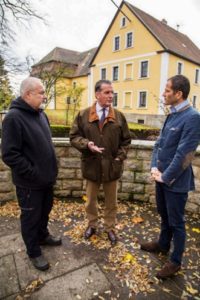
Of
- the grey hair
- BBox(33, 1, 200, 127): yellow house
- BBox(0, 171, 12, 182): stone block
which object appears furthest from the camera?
BBox(33, 1, 200, 127): yellow house

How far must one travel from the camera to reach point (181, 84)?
1958mm

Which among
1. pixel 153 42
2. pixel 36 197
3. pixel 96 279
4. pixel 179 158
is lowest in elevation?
pixel 96 279

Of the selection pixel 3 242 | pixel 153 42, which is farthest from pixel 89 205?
pixel 153 42

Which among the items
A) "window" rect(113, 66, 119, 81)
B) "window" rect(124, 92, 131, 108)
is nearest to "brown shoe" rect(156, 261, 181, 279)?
"window" rect(124, 92, 131, 108)

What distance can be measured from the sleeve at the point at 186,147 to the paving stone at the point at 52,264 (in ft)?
4.30

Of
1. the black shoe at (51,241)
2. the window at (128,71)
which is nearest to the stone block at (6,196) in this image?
the black shoe at (51,241)

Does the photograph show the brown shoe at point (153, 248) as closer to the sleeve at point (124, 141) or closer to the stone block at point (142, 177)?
the sleeve at point (124, 141)

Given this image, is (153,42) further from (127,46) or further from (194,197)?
(194,197)

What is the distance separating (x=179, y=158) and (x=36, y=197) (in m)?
1.37

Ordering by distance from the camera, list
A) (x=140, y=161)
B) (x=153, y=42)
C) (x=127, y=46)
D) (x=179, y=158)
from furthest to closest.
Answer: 1. (x=127, y=46)
2. (x=153, y=42)
3. (x=140, y=161)
4. (x=179, y=158)

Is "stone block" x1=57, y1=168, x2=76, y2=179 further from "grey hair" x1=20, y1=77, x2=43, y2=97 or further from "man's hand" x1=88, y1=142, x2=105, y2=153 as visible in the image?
"grey hair" x1=20, y1=77, x2=43, y2=97

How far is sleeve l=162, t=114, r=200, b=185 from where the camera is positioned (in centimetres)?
187

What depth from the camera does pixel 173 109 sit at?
2.06 m

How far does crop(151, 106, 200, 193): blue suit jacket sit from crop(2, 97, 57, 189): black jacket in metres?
1.11
